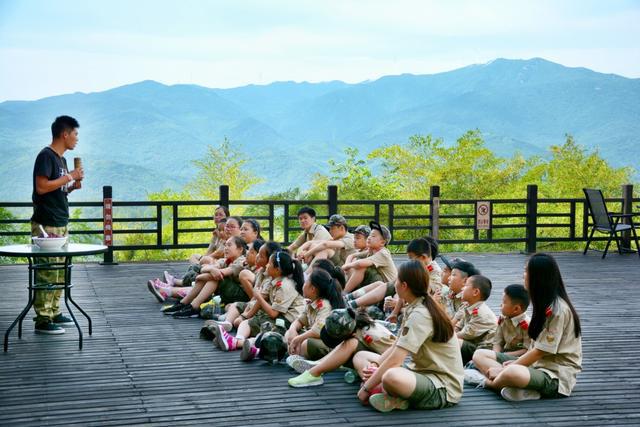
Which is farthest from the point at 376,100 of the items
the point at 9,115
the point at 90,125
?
the point at 9,115

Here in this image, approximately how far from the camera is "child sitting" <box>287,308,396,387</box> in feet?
13.4

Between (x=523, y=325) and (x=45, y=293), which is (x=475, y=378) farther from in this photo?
(x=45, y=293)

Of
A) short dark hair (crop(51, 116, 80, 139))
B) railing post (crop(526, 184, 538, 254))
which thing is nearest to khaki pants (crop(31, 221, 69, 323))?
short dark hair (crop(51, 116, 80, 139))

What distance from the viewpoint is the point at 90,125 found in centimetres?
5656

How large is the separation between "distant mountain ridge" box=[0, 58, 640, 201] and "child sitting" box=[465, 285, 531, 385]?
4246 cm

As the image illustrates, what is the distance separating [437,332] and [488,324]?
1107 mm

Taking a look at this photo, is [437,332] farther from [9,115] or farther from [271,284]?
[9,115]

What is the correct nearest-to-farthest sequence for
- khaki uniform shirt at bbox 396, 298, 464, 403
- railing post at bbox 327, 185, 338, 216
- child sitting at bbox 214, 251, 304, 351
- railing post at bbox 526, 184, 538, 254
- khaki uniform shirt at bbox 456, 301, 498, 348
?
khaki uniform shirt at bbox 396, 298, 464, 403 → khaki uniform shirt at bbox 456, 301, 498, 348 → child sitting at bbox 214, 251, 304, 351 → railing post at bbox 327, 185, 338, 216 → railing post at bbox 526, 184, 538, 254

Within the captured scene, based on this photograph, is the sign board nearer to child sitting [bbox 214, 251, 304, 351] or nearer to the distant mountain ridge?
child sitting [bbox 214, 251, 304, 351]

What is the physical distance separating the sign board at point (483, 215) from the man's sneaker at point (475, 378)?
8.00m

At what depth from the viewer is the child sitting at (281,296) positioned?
5156mm

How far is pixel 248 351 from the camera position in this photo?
470cm

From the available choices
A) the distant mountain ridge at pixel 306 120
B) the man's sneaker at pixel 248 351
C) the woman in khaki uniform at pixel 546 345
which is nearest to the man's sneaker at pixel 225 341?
the man's sneaker at pixel 248 351

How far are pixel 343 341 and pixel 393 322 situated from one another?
1528 millimetres
